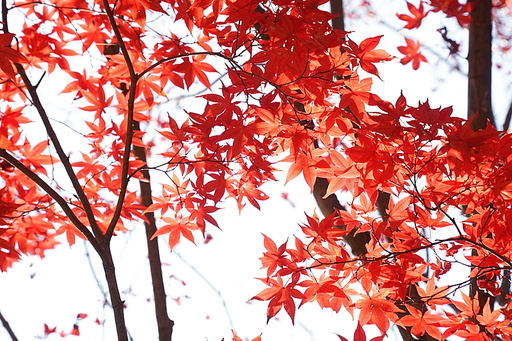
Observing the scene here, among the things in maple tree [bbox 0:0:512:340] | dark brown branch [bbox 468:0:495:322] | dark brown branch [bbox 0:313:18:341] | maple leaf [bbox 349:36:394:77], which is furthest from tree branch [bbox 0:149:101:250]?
dark brown branch [bbox 468:0:495:322]

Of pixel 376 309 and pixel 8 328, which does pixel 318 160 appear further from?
pixel 8 328

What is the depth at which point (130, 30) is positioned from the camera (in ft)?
5.78

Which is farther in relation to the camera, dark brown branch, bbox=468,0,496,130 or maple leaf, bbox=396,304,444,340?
dark brown branch, bbox=468,0,496,130

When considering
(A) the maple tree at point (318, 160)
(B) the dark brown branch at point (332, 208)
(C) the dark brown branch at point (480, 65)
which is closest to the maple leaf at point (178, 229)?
(A) the maple tree at point (318, 160)

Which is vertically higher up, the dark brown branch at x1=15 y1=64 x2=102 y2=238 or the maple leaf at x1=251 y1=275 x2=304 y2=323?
the dark brown branch at x1=15 y1=64 x2=102 y2=238

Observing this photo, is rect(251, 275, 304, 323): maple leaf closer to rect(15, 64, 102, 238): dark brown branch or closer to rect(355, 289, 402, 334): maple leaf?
rect(355, 289, 402, 334): maple leaf

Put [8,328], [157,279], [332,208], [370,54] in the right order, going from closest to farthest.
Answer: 1. [370,54]
2. [8,328]
3. [157,279]
4. [332,208]

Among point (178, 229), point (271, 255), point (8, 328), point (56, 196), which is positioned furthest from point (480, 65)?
point (8, 328)

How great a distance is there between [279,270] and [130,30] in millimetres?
1067

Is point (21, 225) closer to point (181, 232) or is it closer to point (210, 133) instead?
point (181, 232)

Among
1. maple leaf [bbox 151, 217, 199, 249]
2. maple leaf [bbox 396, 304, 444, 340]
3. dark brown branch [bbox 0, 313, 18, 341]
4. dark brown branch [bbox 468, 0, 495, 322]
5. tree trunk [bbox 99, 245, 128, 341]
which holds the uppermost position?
dark brown branch [bbox 468, 0, 495, 322]

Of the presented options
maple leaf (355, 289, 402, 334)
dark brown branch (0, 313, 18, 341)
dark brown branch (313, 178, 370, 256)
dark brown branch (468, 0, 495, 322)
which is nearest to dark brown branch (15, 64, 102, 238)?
dark brown branch (0, 313, 18, 341)

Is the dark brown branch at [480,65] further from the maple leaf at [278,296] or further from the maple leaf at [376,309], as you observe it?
the maple leaf at [278,296]

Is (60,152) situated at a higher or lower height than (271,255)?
higher
